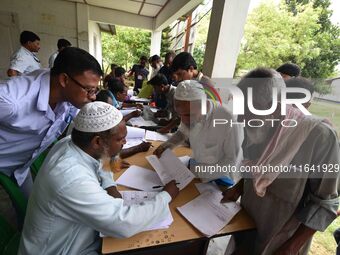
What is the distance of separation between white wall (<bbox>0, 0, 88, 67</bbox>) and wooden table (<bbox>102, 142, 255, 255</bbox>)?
6.50m

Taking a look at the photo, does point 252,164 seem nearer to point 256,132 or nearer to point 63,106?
point 256,132

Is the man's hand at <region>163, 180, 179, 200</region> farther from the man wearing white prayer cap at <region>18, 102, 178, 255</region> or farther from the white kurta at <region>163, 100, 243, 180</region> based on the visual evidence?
the white kurta at <region>163, 100, 243, 180</region>

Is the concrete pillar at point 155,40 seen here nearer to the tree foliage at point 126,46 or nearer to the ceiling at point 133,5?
the ceiling at point 133,5

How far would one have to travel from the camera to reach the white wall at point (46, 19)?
5.48 meters

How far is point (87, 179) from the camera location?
87cm

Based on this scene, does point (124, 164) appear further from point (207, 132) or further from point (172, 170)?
point (207, 132)

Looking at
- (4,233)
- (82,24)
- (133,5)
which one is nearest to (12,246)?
(4,233)

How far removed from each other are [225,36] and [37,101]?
6.16 ft

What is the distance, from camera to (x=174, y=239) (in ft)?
3.11

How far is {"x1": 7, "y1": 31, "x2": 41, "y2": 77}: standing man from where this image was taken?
317 centimetres

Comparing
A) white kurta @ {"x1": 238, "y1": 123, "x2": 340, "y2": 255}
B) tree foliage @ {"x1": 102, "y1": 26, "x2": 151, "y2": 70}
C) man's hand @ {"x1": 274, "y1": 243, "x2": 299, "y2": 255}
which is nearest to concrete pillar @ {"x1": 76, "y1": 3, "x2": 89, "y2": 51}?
white kurta @ {"x1": 238, "y1": 123, "x2": 340, "y2": 255}

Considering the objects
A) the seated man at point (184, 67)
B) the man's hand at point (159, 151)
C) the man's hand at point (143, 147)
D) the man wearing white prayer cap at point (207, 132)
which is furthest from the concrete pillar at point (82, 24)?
the man wearing white prayer cap at point (207, 132)

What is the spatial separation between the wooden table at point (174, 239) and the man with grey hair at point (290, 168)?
0.50 ft

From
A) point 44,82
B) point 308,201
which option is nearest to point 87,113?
point 44,82
